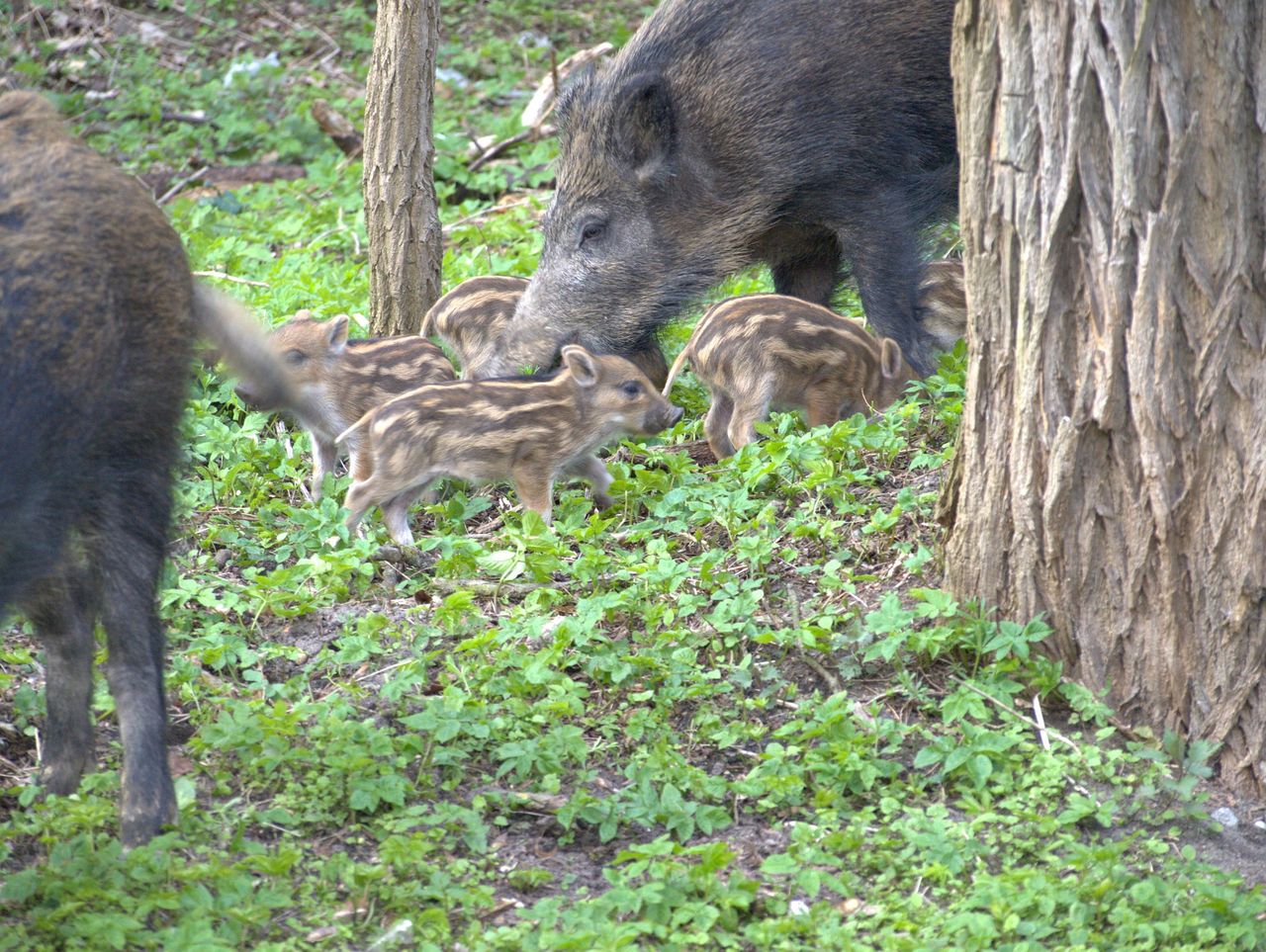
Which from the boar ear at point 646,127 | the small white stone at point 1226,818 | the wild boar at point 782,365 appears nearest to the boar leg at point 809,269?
the boar ear at point 646,127

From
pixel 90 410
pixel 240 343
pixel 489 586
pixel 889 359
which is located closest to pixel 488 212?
pixel 889 359

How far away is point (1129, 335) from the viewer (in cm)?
374

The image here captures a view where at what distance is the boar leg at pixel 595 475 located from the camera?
5.81 m

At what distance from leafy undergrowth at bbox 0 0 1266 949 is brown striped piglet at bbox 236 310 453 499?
0.73 feet

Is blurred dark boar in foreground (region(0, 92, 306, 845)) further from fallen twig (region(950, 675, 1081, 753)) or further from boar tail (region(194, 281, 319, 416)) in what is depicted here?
fallen twig (region(950, 675, 1081, 753))

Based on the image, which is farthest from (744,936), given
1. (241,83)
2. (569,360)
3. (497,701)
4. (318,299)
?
(241,83)

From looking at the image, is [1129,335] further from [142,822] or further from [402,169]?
[402,169]

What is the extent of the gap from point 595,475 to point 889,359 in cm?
150

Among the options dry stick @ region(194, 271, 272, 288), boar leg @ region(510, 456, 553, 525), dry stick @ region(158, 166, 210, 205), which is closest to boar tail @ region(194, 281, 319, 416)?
boar leg @ region(510, 456, 553, 525)

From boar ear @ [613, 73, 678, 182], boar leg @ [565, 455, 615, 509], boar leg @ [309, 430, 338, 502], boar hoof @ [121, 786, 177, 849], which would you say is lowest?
boar hoof @ [121, 786, 177, 849]

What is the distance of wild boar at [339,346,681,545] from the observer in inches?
216

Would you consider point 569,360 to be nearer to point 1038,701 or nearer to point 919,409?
point 919,409

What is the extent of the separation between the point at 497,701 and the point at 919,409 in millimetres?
2463

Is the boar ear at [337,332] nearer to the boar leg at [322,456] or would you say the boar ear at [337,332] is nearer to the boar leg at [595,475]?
the boar leg at [322,456]
